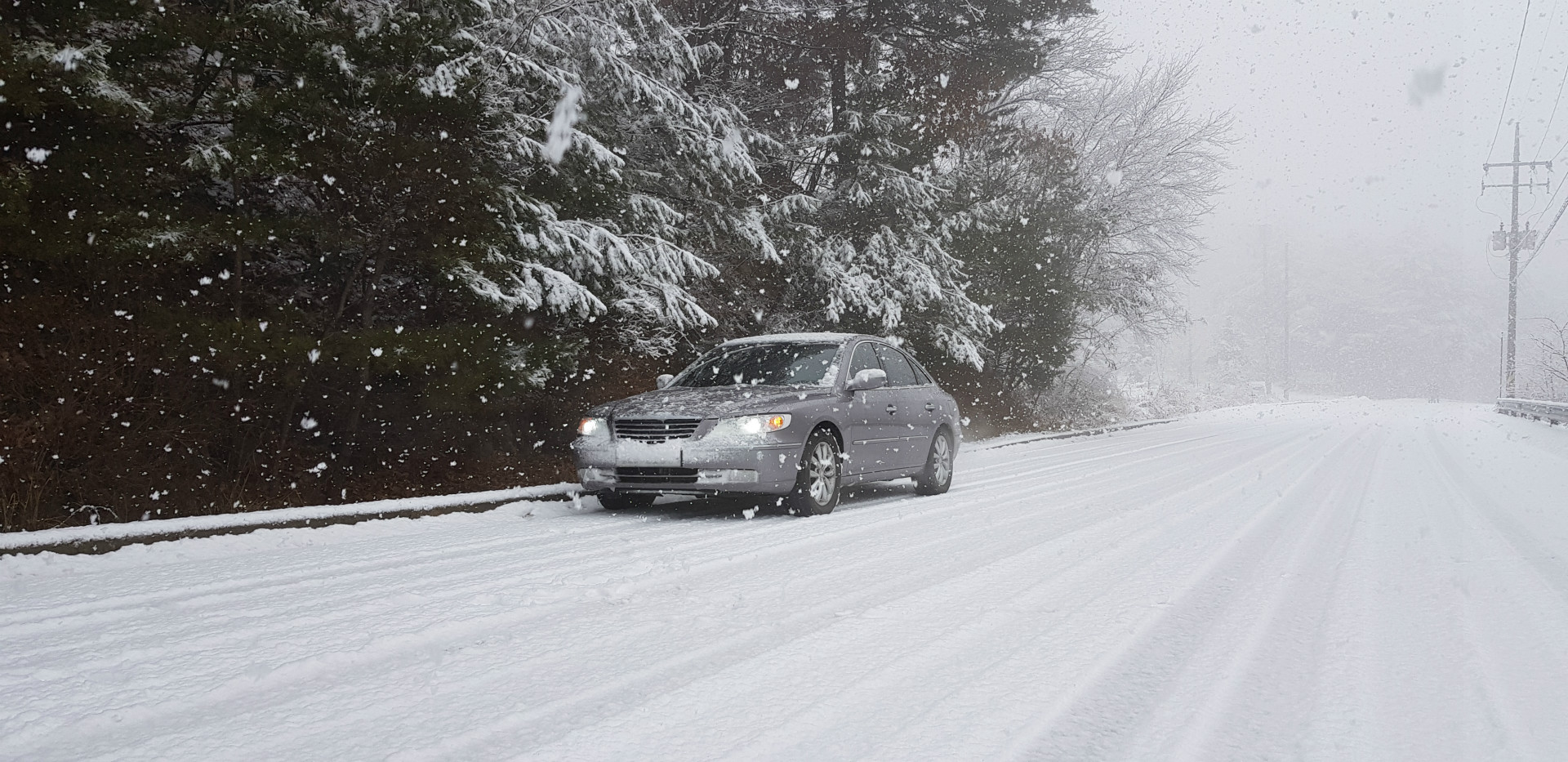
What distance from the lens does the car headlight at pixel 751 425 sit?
8039 mm

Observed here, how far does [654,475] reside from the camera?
26.7 ft

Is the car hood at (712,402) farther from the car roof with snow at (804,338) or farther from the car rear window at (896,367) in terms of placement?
the car rear window at (896,367)

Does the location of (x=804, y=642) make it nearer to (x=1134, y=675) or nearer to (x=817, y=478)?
(x=1134, y=675)

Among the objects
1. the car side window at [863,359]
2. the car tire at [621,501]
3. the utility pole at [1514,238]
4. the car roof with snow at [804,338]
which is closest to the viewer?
the car tire at [621,501]

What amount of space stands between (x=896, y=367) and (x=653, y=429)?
342 centimetres

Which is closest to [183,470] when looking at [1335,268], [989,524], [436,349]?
[436,349]

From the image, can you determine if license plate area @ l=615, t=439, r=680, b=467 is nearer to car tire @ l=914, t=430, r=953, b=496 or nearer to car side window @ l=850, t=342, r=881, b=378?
car side window @ l=850, t=342, r=881, b=378

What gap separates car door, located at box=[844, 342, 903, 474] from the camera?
920 centimetres

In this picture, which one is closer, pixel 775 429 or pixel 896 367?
pixel 775 429

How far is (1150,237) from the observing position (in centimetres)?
3216

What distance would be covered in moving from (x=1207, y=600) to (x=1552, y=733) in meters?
Answer: 1.93

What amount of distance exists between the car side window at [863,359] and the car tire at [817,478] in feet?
3.63

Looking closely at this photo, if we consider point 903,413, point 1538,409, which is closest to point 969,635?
point 903,413

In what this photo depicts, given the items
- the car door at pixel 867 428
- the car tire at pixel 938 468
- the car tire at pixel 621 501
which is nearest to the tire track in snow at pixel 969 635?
the car door at pixel 867 428
